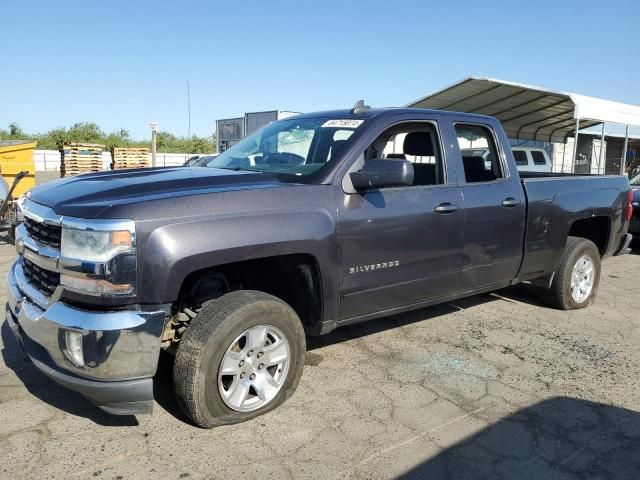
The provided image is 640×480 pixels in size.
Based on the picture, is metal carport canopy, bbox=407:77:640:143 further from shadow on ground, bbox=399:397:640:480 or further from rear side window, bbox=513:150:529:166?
shadow on ground, bbox=399:397:640:480

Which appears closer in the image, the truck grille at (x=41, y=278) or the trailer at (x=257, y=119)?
the truck grille at (x=41, y=278)

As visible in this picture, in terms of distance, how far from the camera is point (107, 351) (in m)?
2.45

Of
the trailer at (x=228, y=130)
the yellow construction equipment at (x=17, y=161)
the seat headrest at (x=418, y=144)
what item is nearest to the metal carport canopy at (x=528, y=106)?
the trailer at (x=228, y=130)

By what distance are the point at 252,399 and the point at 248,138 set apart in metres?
2.40

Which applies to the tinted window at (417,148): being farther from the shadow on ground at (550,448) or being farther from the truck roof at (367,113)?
the shadow on ground at (550,448)

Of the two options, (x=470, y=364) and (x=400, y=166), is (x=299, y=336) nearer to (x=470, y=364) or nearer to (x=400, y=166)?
(x=400, y=166)

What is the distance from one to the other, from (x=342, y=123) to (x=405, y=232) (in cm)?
94

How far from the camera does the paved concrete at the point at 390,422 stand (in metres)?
2.59

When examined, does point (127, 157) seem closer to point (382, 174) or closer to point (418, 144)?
point (418, 144)

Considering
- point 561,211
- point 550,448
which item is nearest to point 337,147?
point 550,448

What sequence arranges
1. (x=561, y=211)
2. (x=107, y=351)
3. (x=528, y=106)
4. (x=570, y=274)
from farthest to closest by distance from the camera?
1. (x=528, y=106)
2. (x=570, y=274)
3. (x=561, y=211)
4. (x=107, y=351)

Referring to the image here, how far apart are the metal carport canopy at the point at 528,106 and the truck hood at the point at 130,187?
450 inches

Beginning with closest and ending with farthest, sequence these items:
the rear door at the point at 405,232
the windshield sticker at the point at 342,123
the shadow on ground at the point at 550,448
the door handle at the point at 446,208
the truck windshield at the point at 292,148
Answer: the shadow on ground at the point at 550,448 → the rear door at the point at 405,232 → the truck windshield at the point at 292,148 → the windshield sticker at the point at 342,123 → the door handle at the point at 446,208

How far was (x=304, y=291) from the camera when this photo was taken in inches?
129
